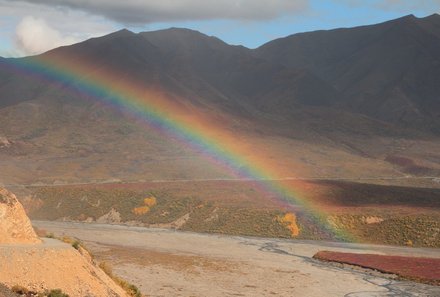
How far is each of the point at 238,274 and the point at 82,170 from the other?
11936 centimetres

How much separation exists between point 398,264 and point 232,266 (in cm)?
1858

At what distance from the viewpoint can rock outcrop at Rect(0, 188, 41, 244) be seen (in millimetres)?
33094

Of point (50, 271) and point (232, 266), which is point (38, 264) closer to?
point (50, 271)

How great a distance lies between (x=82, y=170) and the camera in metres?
170

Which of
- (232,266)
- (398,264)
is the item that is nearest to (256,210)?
(398,264)

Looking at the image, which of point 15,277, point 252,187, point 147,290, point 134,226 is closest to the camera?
point 15,277

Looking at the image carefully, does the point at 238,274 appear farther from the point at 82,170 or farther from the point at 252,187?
the point at 82,170

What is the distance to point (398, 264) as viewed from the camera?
65438 millimetres

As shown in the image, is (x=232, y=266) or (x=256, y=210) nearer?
(x=232, y=266)

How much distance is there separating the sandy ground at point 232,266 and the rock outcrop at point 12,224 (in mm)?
13520

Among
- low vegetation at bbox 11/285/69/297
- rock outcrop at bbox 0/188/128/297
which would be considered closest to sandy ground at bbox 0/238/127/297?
rock outcrop at bbox 0/188/128/297

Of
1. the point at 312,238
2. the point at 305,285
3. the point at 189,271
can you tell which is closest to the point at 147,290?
the point at 189,271

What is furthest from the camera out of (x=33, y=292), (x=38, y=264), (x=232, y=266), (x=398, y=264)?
(x=398, y=264)

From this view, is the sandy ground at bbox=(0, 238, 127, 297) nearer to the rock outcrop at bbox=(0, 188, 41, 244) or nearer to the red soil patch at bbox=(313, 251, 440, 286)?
the rock outcrop at bbox=(0, 188, 41, 244)
